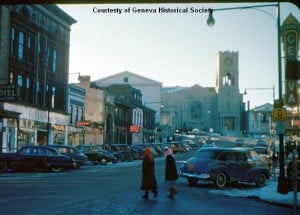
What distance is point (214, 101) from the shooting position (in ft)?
438

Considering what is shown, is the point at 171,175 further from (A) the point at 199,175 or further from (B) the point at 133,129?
(B) the point at 133,129

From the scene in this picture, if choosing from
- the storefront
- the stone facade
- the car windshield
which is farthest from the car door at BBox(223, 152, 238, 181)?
the storefront

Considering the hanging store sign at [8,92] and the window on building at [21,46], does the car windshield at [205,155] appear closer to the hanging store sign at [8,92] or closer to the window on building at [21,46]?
the hanging store sign at [8,92]

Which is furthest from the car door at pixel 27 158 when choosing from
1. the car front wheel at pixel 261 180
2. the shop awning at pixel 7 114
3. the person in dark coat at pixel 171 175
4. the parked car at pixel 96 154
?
the person in dark coat at pixel 171 175

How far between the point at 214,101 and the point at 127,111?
5886 cm

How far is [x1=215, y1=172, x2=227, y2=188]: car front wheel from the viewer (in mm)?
21202

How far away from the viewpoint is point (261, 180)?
22.8m

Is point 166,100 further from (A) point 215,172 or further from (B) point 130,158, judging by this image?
(A) point 215,172

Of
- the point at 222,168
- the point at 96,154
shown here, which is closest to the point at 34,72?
the point at 96,154

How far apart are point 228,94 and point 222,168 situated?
11028cm

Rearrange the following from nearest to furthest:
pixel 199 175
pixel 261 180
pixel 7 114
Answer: pixel 199 175, pixel 261 180, pixel 7 114

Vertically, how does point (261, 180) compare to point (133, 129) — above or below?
below

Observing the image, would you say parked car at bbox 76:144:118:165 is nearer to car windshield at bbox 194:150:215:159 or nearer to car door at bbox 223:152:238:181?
car windshield at bbox 194:150:215:159

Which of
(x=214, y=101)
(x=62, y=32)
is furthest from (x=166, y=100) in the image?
(x=62, y=32)
